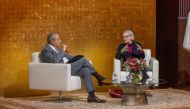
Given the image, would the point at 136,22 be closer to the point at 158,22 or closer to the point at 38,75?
the point at 158,22

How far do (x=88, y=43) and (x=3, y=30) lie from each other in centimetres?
162

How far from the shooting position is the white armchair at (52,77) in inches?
322

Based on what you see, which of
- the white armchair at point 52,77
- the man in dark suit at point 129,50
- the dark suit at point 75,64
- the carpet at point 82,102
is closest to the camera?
the carpet at point 82,102

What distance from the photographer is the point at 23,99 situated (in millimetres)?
8766

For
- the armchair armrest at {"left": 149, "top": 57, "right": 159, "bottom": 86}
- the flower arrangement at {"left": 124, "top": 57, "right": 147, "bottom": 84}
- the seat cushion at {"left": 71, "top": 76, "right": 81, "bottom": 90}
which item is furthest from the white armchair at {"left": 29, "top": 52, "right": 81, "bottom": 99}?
the armchair armrest at {"left": 149, "top": 57, "right": 159, "bottom": 86}

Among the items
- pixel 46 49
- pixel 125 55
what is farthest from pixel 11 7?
pixel 125 55

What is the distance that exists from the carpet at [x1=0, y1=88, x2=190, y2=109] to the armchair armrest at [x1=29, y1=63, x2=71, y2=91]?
0.28 meters

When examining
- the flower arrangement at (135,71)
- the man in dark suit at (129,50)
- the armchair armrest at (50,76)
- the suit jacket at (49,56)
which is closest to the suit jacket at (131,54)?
the man in dark suit at (129,50)

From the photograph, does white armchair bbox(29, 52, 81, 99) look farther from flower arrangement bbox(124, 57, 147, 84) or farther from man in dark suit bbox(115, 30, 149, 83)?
man in dark suit bbox(115, 30, 149, 83)

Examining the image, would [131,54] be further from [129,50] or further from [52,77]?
[52,77]

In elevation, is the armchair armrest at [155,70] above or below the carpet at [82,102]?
above

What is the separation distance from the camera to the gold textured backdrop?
893cm

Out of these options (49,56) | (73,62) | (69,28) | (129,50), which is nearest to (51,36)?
(49,56)

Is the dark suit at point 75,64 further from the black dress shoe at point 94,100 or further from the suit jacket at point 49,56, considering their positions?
the black dress shoe at point 94,100
